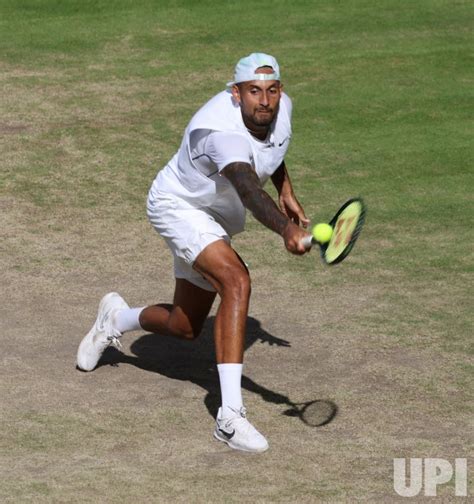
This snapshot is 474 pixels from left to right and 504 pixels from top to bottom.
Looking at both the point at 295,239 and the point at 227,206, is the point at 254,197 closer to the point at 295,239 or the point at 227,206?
the point at 295,239

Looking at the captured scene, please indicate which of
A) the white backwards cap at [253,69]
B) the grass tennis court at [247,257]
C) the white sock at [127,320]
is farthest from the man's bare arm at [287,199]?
the white sock at [127,320]

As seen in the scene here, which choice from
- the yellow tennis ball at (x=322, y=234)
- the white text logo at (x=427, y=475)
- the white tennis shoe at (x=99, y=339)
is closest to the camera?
the white text logo at (x=427, y=475)

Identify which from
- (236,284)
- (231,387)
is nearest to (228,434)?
(231,387)

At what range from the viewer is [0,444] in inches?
286

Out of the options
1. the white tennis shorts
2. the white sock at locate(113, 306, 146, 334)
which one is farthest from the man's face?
the white sock at locate(113, 306, 146, 334)

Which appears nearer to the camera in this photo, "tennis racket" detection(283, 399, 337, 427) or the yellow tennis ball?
the yellow tennis ball

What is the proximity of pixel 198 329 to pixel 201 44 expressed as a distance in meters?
8.18

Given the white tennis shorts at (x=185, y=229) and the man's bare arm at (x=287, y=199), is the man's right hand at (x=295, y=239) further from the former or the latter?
the man's bare arm at (x=287, y=199)

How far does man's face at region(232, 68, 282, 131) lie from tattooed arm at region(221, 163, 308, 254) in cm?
37

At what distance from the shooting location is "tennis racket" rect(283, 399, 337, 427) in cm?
762

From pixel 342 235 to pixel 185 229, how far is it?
3.64 feet

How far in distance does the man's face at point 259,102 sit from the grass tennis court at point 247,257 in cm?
176

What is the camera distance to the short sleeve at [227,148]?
7289 millimetres

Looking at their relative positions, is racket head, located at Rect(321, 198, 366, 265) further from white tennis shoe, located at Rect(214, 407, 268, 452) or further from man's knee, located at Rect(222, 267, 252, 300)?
white tennis shoe, located at Rect(214, 407, 268, 452)
